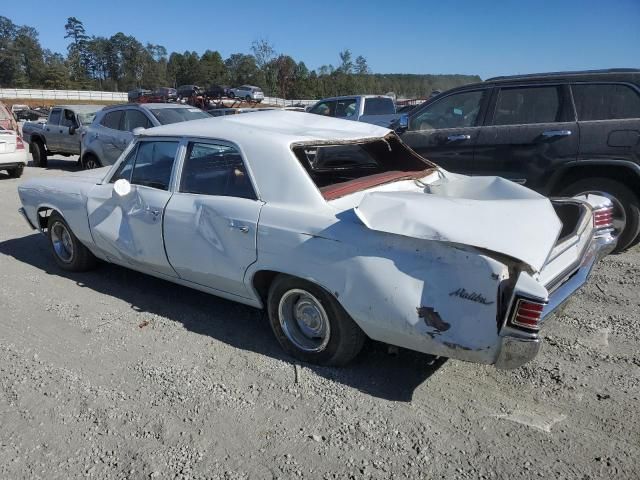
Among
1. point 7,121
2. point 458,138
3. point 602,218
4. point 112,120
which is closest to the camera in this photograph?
point 602,218

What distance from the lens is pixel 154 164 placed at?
418cm

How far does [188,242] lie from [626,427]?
2908 mm

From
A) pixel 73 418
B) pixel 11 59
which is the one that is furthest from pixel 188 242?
pixel 11 59

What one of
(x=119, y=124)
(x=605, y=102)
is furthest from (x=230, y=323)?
(x=119, y=124)

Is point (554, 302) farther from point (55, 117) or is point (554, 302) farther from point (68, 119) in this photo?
point (55, 117)

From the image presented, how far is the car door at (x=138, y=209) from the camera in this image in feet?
13.0

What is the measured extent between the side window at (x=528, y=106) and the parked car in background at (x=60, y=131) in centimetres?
1002

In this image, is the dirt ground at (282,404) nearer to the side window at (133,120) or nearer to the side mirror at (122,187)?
the side mirror at (122,187)

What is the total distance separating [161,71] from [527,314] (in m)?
109

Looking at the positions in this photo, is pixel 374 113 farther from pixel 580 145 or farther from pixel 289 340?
pixel 289 340

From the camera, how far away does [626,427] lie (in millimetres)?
2652

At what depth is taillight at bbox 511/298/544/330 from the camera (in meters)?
2.44

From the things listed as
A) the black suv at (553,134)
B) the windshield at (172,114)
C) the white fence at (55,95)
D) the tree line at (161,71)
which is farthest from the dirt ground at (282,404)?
the white fence at (55,95)

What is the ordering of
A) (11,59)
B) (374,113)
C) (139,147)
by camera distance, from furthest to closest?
(11,59), (374,113), (139,147)
